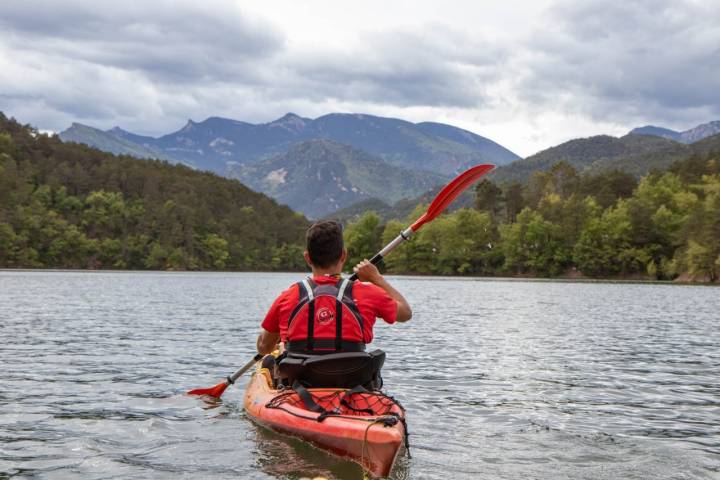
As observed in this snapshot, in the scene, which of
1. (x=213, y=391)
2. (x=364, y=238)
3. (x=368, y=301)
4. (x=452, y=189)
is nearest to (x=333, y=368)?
(x=368, y=301)

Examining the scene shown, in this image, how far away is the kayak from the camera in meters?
7.56

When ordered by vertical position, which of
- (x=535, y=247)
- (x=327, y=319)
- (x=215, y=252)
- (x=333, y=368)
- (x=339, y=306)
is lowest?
(x=333, y=368)

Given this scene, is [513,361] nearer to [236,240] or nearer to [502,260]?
[502,260]

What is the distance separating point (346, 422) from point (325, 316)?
123 centimetres

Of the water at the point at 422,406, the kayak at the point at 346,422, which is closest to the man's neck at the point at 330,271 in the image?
the kayak at the point at 346,422

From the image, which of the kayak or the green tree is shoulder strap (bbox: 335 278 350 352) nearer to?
the kayak

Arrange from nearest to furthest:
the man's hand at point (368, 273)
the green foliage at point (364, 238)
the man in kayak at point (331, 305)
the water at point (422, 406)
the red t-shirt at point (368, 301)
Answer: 1. the man in kayak at point (331, 305)
2. the red t-shirt at point (368, 301)
3. the man's hand at point (368, 273)
4. the water at point (422, 406)
5. the green foliage at point (364, 238)

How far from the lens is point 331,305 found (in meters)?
8.21

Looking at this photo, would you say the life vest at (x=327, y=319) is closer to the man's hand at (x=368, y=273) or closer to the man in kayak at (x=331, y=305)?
the man in kayak at (x=331, y=305)

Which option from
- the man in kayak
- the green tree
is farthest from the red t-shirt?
the green tree

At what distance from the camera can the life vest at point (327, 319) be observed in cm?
822

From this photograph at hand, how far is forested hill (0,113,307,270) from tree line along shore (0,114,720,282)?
0.29 metres

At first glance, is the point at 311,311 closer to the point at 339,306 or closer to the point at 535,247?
the point at 339,306

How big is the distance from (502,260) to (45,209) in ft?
318
